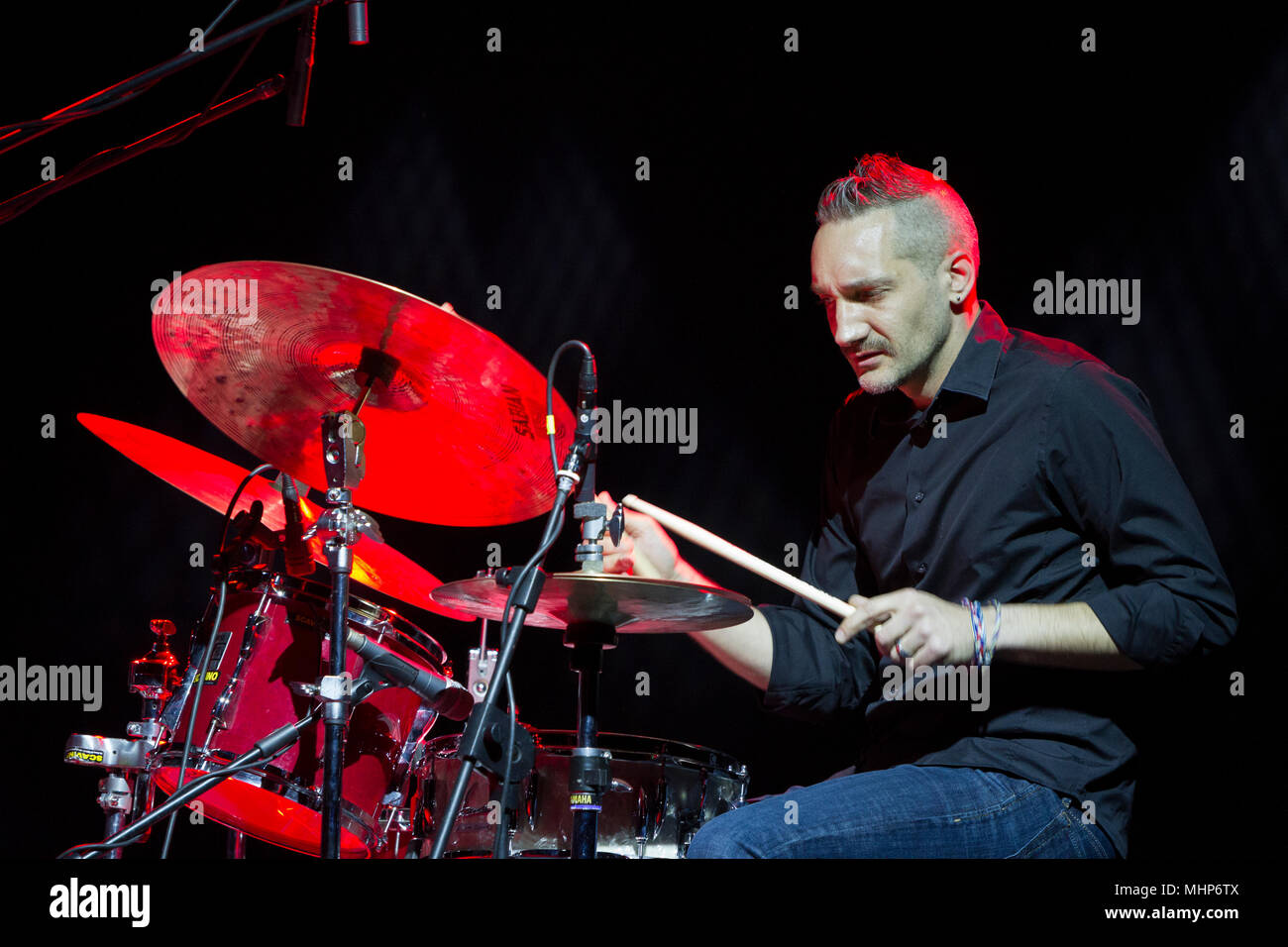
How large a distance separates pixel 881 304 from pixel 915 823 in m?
0.87

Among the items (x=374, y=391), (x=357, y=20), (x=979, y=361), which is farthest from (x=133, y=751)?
(x=979, y=361)

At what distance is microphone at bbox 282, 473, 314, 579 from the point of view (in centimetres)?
212

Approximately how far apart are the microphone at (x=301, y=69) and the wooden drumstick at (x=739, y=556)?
866mm

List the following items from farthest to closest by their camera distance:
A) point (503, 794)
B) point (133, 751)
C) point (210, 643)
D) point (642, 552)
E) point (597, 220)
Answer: point (597, 220) → point (210, 643) → point (133, 751) → point (642, 552) → point (503, 794)

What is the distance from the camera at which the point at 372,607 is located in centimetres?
236

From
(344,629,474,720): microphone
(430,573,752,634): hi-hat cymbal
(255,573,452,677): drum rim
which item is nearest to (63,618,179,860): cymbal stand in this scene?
(255,573,452,677): drum rim

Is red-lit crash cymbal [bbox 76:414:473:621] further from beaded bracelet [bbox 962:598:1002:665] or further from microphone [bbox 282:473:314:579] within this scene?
beaded bracelet [bbox 962:598:1002:665]

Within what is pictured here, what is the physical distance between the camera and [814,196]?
2.96 metres

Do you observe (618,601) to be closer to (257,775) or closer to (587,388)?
(587,388)

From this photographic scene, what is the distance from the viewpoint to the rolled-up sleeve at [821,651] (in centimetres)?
194

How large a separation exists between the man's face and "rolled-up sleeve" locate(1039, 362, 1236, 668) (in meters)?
0.26

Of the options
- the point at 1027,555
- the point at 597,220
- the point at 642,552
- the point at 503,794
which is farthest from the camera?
the point at 597,220

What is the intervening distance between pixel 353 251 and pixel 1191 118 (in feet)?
7.24

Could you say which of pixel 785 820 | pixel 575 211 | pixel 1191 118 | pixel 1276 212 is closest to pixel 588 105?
pixel 575 211
